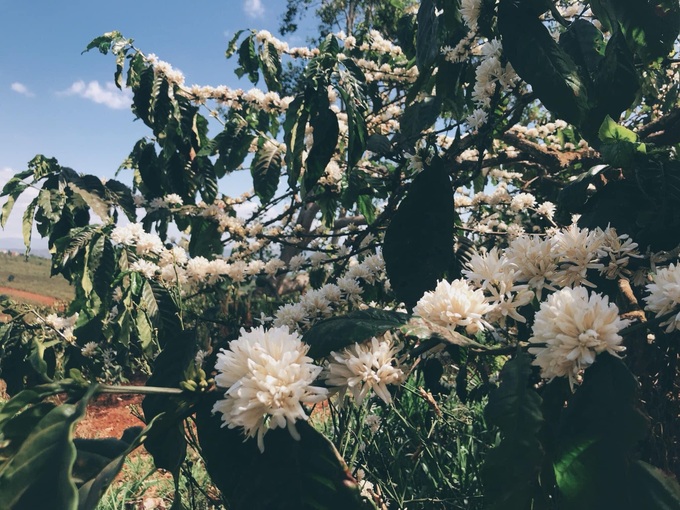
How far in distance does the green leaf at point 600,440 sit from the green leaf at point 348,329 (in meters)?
0.25

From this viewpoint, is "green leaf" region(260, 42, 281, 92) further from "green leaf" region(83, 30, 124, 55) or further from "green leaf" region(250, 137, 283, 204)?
"green leaf" region(83, 30, 124, 55)

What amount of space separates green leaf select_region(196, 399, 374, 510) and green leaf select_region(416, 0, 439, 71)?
1053 millimetres

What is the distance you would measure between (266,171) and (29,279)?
22.8 m

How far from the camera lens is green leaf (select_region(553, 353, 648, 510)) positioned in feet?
1.61

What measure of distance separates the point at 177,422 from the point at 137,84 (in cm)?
234

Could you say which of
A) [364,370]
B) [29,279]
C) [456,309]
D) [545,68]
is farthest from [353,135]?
[29,279]

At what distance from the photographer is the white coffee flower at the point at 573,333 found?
1.98 ft

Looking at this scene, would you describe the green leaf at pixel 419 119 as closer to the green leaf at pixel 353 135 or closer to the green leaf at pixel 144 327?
the green leaf at pixel 353 135

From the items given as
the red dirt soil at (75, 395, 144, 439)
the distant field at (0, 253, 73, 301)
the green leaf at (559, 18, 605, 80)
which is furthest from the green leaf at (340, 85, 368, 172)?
the distant field at (0, 253, 73, 301)

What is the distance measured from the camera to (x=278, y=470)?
62cm

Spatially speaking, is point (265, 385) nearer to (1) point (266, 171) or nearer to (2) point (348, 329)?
(2) point (348, 329)

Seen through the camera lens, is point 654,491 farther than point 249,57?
No

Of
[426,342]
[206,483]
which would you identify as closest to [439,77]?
[426,342]

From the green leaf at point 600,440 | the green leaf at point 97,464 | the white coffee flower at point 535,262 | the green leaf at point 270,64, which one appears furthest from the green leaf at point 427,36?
the green leaf at point 270,64
